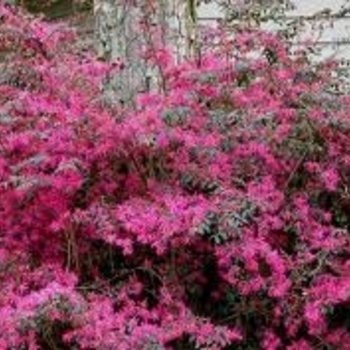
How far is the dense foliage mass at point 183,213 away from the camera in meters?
3.93

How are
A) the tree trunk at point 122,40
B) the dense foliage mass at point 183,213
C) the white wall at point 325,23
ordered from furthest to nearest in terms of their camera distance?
the white wall at point 325,23
the tree trunk at point 122,40
the dense foliage mass at point 183,213

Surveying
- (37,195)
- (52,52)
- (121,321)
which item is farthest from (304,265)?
(52,52)

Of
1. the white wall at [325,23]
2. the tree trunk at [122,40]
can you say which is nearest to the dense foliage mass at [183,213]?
the tree trunk at [122,40]

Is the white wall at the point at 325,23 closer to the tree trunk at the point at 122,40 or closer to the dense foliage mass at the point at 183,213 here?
the tree trunk at the point at 122,40

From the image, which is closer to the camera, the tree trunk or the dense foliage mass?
the dense foliage mass

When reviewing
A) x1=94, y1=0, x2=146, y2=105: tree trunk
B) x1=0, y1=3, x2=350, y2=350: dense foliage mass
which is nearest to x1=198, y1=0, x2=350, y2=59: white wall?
x1=94, y1=0, x2=146, y2=105: tree trunk

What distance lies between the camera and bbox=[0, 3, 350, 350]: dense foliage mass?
155 inches

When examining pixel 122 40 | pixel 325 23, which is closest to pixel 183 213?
pixel 122 40

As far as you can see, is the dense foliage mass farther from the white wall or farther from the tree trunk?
the white wall

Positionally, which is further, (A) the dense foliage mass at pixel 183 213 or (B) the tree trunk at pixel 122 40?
(B) the tree trunk at pixel 122 40

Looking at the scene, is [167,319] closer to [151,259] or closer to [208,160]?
[151,259]

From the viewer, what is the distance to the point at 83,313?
3.63 meters

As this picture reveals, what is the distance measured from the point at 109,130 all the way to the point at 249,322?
3.37 feet

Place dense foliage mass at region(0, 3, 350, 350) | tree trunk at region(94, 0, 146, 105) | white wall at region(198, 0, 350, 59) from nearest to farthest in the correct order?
dense foliage mass at region(0, 3, 350, 350), tree trunk at region(94, 0, 146, 105), white wall at region(198, 0, 350, 59)
